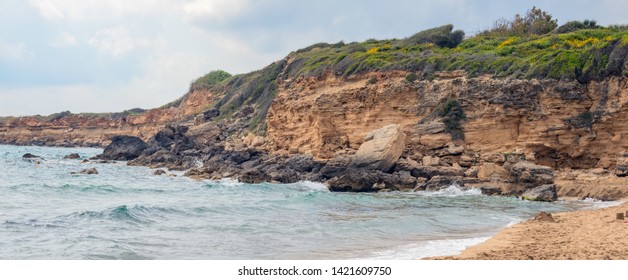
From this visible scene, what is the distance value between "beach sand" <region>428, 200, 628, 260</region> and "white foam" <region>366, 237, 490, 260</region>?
1.27 ft

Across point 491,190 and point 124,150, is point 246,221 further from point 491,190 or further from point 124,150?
point 124,150

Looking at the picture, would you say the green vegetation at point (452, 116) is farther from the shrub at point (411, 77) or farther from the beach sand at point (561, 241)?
the beach sand at point (561, 241)

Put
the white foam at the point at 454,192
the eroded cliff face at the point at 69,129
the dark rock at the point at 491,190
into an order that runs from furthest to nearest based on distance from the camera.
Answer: the eroded cliff face at the point at 69,129
the white foam at the point at 454,192
the dark rock at the point at 491,190

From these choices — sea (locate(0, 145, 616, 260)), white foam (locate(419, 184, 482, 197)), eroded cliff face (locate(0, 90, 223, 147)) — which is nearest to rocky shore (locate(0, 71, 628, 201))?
white foam (locate(419, 184, 482, 197))

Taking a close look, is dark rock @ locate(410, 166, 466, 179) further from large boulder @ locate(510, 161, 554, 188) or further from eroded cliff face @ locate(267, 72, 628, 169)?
large boulder @ locate(510, 161, 554, 188)

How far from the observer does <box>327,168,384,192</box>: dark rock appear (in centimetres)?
2770

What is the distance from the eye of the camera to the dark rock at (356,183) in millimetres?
27703

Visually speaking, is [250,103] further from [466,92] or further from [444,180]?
[444,180]

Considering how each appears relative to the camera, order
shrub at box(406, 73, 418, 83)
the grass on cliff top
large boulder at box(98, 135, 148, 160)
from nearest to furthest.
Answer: the grass on cliff top
shrub at box(406, 73, 418, 83)
large boulder at box(98, 135, 148, 160)

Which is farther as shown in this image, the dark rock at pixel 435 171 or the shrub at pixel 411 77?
the shrub at pixel 411 77

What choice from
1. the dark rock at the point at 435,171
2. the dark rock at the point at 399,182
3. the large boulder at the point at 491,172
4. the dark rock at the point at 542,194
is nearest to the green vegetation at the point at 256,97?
the dark rock at the point at 435,171

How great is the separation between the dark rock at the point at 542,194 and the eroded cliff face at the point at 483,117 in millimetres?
4780

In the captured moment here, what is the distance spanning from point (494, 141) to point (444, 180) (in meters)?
4.67

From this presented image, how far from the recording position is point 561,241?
41.4 ft
